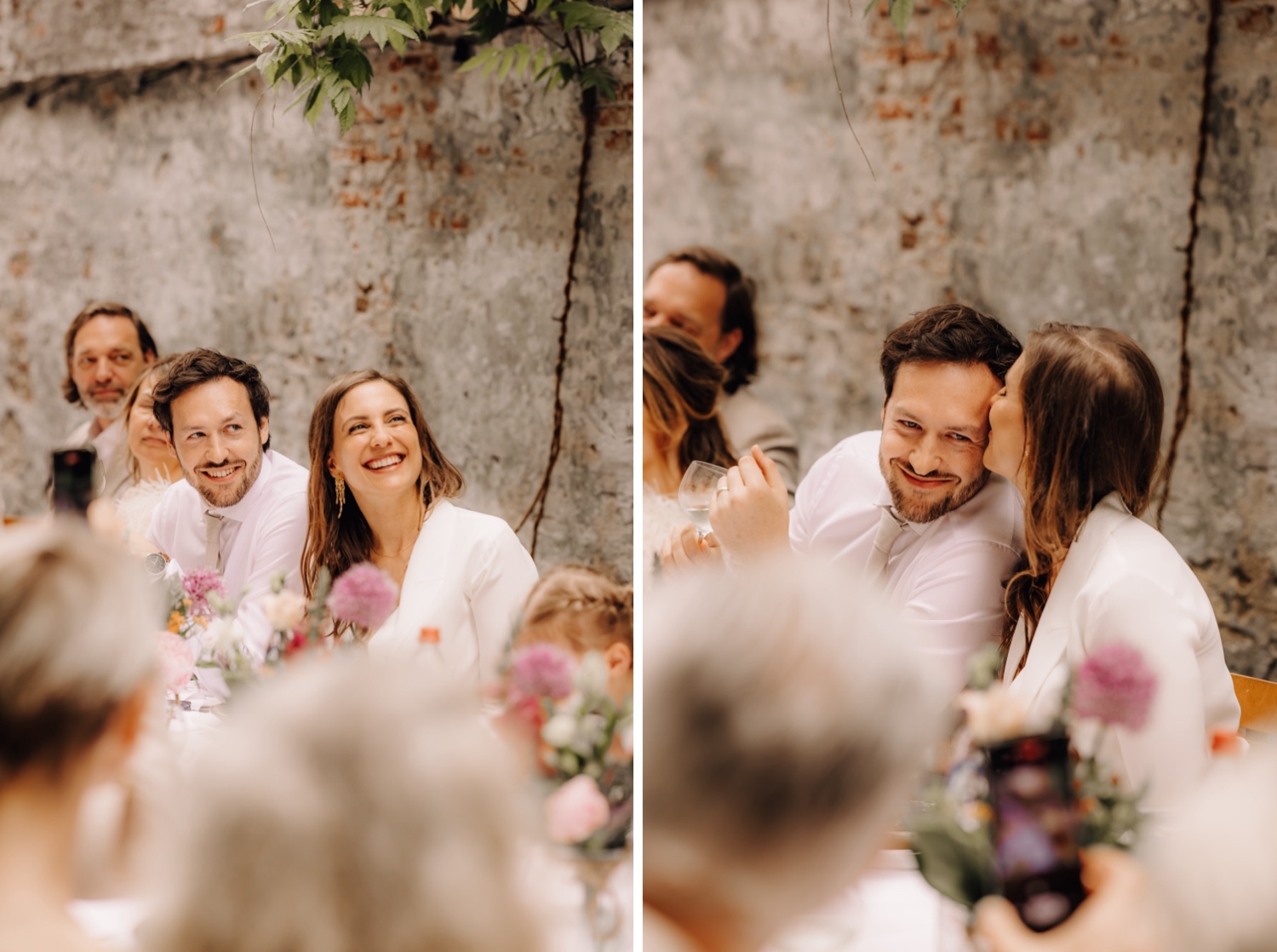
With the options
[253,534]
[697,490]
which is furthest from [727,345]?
[253,534]

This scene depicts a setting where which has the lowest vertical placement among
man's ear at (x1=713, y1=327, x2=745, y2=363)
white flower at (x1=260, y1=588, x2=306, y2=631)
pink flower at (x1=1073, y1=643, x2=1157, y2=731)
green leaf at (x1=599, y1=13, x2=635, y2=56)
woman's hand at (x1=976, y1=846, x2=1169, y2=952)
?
woman's hand at (x1=976, y1=846, x2=1169, y2=952)

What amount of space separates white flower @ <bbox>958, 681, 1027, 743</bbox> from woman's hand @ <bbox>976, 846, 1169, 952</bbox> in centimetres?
20

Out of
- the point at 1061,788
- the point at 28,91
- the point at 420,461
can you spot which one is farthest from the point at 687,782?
the point at 28,91

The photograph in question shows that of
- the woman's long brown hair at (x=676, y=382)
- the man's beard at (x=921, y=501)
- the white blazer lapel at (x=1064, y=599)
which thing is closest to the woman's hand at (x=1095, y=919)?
the white blazer lapel at (x=1064, y=599)

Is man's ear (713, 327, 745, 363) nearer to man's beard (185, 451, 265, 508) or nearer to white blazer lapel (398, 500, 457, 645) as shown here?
white blazer lapel (398, 500, 457, 645)

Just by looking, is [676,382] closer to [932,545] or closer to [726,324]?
[726,324]

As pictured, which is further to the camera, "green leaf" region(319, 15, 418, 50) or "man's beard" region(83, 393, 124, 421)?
"man's beard" region(83, 393, 124, 421)

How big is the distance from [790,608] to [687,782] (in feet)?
0.80

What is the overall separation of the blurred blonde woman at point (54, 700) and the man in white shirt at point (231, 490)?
465mm

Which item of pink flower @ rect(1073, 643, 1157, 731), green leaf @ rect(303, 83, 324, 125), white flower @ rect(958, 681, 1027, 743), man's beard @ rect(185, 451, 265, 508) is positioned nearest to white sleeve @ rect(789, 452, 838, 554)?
white flower @ rect(958, 681, 1027, 743)

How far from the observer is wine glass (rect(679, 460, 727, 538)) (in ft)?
5.97

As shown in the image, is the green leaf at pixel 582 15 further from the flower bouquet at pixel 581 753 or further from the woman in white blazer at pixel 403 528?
the flower bouquet at pixel 581 753

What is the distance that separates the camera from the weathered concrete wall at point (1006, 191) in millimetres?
1611

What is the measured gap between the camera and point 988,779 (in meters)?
1.55
